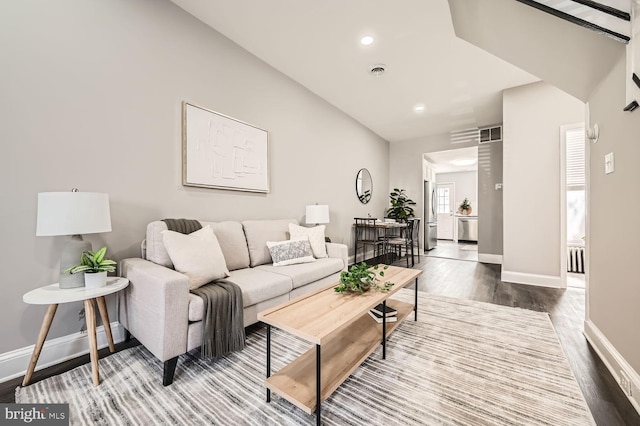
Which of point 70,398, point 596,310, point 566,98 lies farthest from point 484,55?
point 70,398

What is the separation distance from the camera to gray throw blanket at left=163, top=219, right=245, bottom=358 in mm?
1673

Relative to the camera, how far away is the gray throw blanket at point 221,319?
1.67m

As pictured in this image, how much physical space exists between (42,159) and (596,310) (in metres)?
4.11

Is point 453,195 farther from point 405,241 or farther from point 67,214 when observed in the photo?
point 67,214

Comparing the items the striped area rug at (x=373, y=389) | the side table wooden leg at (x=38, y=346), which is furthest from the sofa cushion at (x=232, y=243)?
the side table wooden leg at (x=38, y=346)

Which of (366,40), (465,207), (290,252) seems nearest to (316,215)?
(290,252)

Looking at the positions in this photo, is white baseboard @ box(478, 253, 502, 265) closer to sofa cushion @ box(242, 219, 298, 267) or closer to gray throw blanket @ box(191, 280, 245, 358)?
sofa cushion @ box(242, 219, 298, 267)

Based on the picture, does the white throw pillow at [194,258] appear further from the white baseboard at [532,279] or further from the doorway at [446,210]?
the doorway at [446,210]

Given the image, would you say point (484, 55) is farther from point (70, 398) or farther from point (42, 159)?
point (70, 398)

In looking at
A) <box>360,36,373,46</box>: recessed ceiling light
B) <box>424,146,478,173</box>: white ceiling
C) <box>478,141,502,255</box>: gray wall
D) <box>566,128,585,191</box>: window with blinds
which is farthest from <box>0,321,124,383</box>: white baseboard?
<box>424,146,478,173</box>: white ceiling

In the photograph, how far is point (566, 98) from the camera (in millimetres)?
3510

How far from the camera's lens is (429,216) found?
652 cm

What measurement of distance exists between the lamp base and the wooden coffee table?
123cm

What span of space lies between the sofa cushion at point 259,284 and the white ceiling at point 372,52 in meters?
2.48
